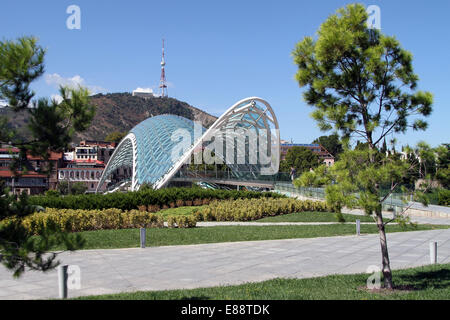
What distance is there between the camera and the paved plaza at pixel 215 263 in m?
8.58

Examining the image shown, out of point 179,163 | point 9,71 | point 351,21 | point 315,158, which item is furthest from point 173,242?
point 315,158

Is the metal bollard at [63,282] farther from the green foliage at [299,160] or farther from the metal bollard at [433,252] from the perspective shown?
the green foliage at [299,160]

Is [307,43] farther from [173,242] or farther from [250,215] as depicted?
[250,215]

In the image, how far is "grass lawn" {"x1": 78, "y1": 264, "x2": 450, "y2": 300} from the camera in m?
7.17

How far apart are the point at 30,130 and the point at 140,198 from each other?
20927 mm

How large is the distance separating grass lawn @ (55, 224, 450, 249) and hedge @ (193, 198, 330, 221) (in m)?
3.96

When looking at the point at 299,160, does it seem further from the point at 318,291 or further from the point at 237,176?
the point at 318,291

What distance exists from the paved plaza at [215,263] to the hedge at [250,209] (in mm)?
7407

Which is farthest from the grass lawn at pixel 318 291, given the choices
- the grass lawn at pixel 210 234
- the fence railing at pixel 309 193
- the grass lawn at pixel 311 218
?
the fence railing at pixel 309 193

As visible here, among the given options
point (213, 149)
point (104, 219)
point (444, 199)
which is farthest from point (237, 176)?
point (104, 219)

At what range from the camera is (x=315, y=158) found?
8744cm

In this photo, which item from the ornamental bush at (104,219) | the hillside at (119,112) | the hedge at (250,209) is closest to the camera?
the ornamental bush at (104,219)

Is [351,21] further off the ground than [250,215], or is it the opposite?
[351,21]
